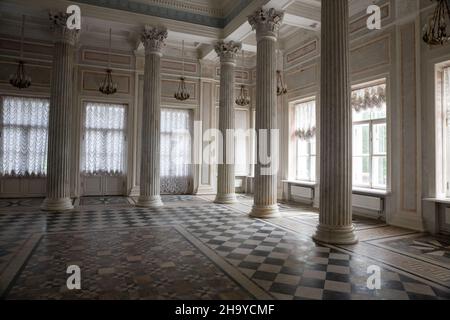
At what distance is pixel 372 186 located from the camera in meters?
7.50

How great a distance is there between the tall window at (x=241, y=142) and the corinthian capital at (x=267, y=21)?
5089 mm

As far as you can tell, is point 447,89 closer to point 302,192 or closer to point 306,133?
point 306,133

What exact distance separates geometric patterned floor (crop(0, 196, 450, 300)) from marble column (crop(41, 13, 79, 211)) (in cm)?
96

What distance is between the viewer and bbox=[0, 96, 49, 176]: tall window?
9750 millimetres

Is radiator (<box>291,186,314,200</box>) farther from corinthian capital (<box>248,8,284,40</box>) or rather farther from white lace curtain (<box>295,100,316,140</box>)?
corinthian capital (<box>248,8,284,40</box>)

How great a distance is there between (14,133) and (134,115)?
359 centimetres

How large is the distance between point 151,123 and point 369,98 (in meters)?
5.42

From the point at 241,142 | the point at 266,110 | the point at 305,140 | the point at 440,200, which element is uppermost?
→ the point at 266,110

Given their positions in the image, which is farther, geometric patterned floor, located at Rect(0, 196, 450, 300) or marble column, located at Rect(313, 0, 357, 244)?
marble column, located at Rect(313, 0, 357, 244)

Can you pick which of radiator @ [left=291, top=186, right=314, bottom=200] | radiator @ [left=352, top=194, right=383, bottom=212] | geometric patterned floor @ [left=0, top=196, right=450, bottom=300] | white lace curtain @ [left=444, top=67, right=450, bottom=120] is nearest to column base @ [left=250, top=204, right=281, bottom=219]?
geometric patterned floor @ [left=0, top=196, right=450, bottom=300]

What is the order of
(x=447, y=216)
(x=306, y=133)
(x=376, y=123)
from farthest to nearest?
(x=306, y=133) → (x=376, y=123) → (x=447, y=216)

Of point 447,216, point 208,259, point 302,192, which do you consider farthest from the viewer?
point 302,192

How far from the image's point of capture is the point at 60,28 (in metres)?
7.75

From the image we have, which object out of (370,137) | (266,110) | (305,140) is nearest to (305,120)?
(305,140)
